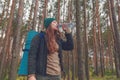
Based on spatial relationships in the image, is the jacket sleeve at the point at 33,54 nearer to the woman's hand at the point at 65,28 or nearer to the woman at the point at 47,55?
the woman at the point at 47,55

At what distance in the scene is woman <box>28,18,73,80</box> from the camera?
273cm

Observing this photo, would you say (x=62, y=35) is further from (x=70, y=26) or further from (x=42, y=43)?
(x=42, y=43)

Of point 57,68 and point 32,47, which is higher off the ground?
point 32,47

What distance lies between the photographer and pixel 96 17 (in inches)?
1032


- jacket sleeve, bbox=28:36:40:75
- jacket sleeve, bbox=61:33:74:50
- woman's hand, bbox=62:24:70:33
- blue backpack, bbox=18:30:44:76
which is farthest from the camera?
jacket sleeve, bbox=61:33:74:50

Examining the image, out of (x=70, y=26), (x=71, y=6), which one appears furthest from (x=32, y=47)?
(x=71, y=6)

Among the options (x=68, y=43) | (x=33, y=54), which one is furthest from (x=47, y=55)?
(x=68, y=43)

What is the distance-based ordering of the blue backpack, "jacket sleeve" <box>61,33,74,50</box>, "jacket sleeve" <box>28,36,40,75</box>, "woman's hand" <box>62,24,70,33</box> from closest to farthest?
1. "jacket sleeve" <box>28,36,40,75</box>
2. the blue backpack
3. "woman's hand" <box>62,24,70,33</box>
4. "jacket sleeve" <box>61,33,74,50</box>

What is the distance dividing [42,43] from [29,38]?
0.84 feet

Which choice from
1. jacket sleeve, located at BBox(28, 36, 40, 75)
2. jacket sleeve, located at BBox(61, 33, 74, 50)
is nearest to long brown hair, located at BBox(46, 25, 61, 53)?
jacket sleeve, located at BBox(28, 36, 40, 75)

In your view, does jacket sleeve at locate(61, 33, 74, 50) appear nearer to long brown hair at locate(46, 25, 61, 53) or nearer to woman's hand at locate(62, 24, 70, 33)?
woman's hand at locate(62, 24, 70, 33)

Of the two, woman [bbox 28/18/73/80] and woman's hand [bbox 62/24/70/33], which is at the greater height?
woman's hand [bbox 62/24/70/33]

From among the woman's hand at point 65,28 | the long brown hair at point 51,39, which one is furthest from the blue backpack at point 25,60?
the woman's hand at point 65,28

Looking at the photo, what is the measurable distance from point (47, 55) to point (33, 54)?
180 millimetres
